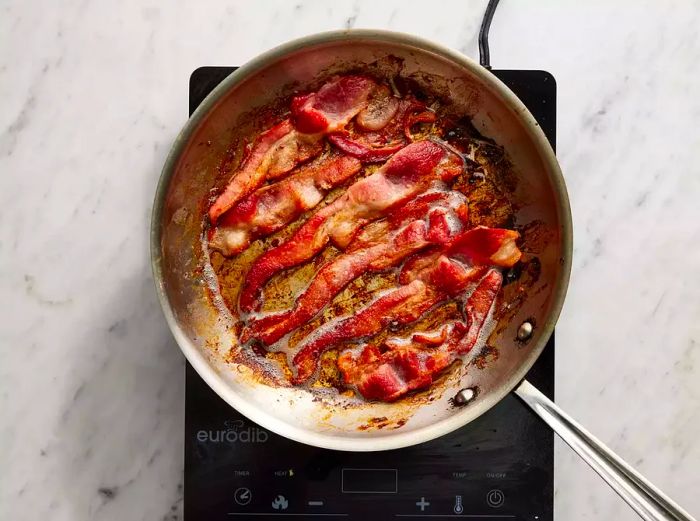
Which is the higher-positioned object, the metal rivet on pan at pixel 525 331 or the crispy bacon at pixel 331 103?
the crispy bacon at pixel 331 103

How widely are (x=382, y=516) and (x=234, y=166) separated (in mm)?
710

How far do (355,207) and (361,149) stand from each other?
112 mm

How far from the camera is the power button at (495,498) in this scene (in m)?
1.32

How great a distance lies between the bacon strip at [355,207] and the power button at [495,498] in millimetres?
538

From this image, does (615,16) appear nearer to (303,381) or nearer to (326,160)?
(326,160)

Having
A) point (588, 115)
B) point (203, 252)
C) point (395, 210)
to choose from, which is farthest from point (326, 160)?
point (588, 115)

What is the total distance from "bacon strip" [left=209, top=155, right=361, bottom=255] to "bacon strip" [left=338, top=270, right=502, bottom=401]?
0.28 m

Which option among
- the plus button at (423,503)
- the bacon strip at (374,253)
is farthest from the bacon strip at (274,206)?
the plus button at (423,503)

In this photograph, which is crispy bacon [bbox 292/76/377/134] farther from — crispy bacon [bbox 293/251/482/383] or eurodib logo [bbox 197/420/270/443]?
eurodib logo [bbox 197/420/270/443]

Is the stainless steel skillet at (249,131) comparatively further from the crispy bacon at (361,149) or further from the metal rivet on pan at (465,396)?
the crispy bacon at (361,149)

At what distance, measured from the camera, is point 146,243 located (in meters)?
1.39

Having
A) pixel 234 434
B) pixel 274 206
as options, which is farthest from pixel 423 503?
pixel 274 206

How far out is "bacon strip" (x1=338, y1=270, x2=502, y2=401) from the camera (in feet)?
4.27

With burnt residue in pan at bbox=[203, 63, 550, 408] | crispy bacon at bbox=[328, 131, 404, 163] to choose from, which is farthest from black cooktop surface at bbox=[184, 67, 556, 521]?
crispy bacon at bbox=[328, 131, 404, 163]
